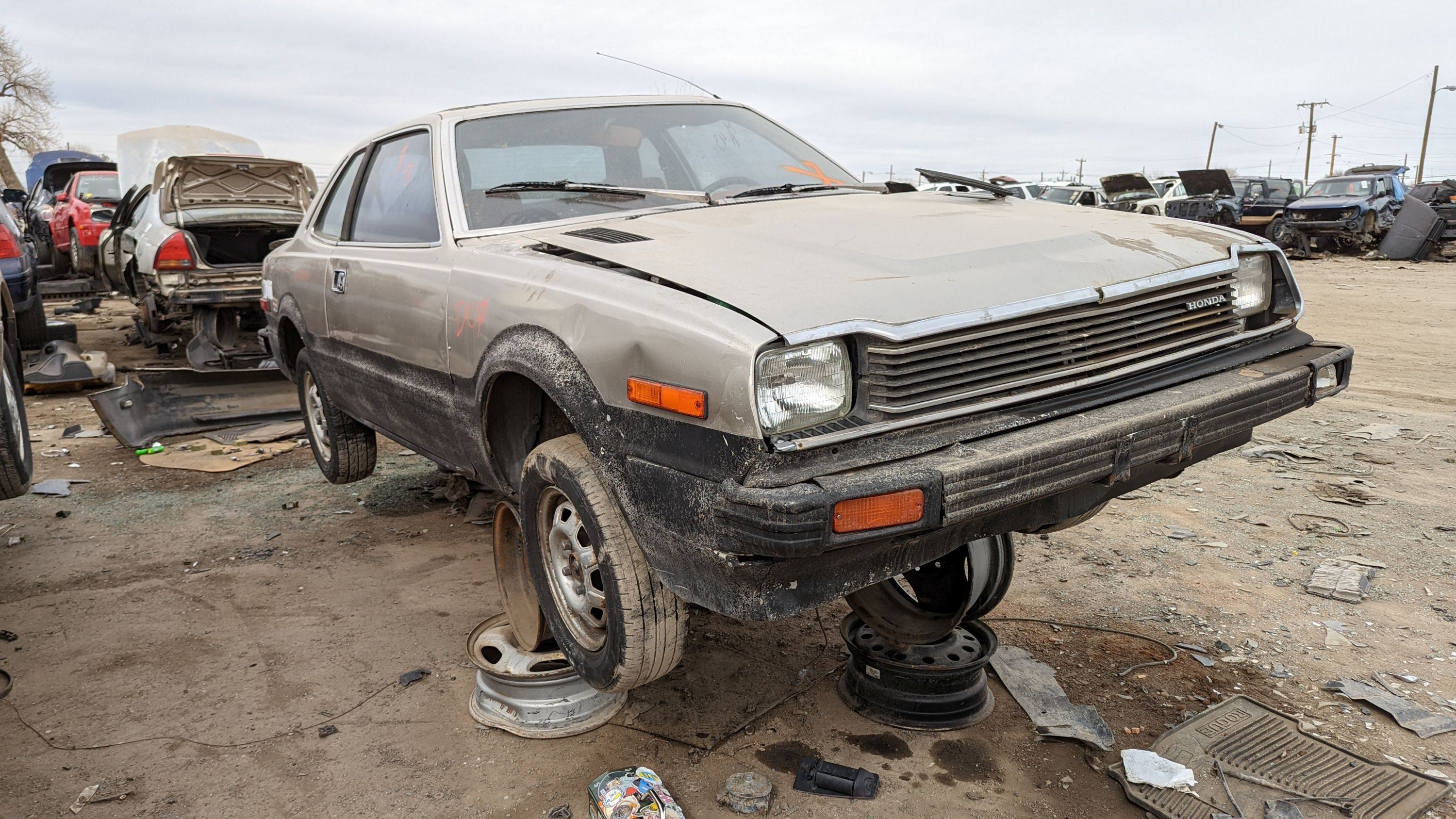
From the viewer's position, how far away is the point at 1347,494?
15.5ft

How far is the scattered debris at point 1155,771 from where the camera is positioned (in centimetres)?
246

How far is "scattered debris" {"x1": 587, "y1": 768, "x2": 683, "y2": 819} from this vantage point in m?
2.36

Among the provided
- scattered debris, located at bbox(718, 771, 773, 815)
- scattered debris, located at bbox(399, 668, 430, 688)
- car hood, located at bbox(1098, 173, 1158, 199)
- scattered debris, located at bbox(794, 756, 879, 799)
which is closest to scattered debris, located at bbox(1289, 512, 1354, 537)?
scattered debris, located at bbox(794, 756, 879, 799)

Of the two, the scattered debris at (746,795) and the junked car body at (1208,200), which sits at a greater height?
the junked car body at (1208,200)

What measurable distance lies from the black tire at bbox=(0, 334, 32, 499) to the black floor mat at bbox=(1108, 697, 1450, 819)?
4.01m

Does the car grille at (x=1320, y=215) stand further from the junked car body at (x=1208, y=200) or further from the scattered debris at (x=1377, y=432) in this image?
the scattered debris at (x=1377, y=432)

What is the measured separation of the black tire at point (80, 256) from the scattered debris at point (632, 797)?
13.7 meters

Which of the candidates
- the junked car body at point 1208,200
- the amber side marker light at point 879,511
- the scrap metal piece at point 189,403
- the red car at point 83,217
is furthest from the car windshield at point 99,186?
the junked car body at point 1208,200

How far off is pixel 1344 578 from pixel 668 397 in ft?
9.63

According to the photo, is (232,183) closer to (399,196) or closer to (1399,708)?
(399,196)

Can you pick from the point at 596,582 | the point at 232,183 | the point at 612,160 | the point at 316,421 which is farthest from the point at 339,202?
the point at 232,183

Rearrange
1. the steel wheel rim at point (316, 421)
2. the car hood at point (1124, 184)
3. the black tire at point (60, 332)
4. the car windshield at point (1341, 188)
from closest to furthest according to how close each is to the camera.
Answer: the steel wheel rim at point (316, 421) < the black tire at point (60, 332) < the car windshield at point (1341, 188) < the car hood at point (1124, 184)

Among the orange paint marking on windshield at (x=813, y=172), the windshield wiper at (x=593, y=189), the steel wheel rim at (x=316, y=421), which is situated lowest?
the steel wheel rim at (x=316, y=421)

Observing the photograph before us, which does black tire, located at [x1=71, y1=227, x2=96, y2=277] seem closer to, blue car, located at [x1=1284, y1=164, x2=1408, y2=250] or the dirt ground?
the dirt ground
